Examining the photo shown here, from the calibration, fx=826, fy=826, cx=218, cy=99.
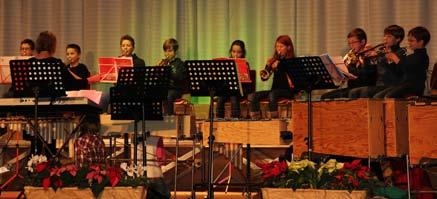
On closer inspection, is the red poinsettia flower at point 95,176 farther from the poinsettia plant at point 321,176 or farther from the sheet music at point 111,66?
the sheet music at point 111,66

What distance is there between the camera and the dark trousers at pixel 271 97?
9.13 m

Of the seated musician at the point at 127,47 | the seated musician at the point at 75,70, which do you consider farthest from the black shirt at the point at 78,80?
the seated musician at the point at 127,47

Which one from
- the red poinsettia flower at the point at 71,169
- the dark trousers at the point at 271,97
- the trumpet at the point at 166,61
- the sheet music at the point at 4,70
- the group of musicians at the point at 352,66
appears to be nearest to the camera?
the red poinsettia flower at the point at 71,169

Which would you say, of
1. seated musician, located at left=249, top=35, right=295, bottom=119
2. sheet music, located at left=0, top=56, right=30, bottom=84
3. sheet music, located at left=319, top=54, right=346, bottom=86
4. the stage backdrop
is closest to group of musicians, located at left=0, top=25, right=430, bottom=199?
seated musician, located at left=249, top=35, right=295, bottom=119

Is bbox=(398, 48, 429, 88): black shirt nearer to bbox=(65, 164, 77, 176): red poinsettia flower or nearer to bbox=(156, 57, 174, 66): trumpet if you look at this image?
bbox=(156, 57, 174, 66): trumpet

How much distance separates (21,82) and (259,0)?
438cm

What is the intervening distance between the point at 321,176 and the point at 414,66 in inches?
106

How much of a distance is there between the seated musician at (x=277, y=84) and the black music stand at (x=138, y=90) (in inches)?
87.1

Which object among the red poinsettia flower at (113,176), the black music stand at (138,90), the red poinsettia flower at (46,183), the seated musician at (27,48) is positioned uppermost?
the seated musician at (27,48)

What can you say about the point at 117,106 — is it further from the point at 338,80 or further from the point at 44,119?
the point at 338,80

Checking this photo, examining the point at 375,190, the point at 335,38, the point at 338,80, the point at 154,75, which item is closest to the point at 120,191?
the point at 154,75

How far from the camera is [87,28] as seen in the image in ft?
35.6

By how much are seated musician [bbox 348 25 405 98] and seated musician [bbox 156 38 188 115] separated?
2.06 metres

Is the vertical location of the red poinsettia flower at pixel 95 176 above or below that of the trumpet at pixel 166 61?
below
